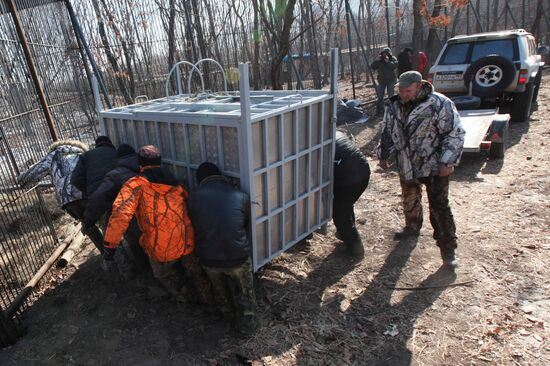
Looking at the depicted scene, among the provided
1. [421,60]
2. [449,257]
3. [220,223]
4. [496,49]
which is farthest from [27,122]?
[421,60]

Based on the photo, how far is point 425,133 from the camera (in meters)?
3.53

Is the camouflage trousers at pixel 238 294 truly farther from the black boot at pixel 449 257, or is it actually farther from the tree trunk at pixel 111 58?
the tree trunk at pixel 111 58

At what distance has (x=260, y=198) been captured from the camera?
3164mm

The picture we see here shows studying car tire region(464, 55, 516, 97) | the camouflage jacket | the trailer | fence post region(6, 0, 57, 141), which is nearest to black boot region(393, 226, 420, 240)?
the camouflage jacket

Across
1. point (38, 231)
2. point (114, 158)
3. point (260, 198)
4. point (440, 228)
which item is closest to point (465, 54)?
point (440, 228)

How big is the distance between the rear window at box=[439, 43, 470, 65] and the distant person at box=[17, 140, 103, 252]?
25.0 ft

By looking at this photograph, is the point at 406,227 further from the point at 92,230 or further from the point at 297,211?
the point at 92,230

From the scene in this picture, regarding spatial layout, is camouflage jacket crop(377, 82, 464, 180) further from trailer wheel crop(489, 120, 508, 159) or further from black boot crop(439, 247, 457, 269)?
trailer wheel crop(489, 120, 508, 159)

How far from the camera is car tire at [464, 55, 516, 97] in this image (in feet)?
23.5

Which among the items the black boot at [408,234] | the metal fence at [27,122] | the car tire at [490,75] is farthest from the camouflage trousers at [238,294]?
the car tire at [490,75]

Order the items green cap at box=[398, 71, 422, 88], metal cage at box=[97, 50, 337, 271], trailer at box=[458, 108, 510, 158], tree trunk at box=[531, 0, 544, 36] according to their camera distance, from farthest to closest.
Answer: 1. tree trunk at box=[531, 0, 544, 36]
2. trailer at box=[458, 108, 510, 158]
3. green cap at box=[398, 71, 422, 88]
4. metal cage at box=[97, 50, 337, 271]

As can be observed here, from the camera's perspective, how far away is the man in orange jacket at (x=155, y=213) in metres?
2.83

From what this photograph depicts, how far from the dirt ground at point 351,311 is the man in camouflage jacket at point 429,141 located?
51 cm

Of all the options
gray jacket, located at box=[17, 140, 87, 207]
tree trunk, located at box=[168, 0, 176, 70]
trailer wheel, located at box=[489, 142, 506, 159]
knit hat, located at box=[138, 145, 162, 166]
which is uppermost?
tree trunk, located at box=[168, 0, 176, 70]
